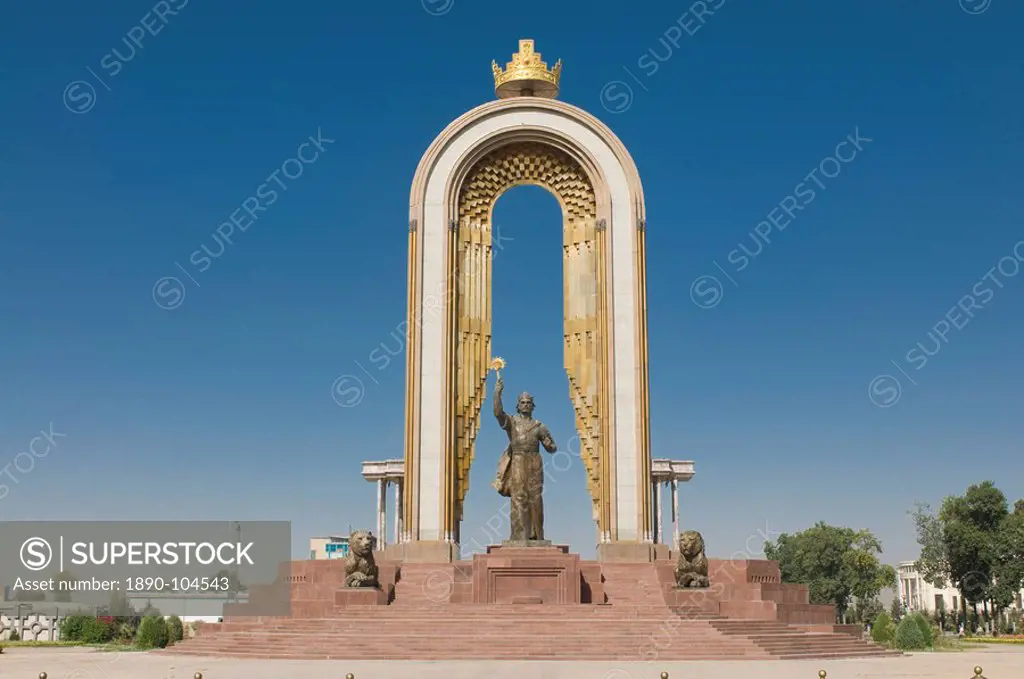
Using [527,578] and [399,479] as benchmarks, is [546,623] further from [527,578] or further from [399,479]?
[399,479]

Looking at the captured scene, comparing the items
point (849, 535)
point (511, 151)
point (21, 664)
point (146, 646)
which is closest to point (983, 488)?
point (849, 535)

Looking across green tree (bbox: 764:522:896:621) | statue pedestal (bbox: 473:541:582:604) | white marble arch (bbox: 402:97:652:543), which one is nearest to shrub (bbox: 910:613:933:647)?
white marble arch (bbox: 402:97:652:543)

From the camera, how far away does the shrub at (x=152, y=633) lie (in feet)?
80.7

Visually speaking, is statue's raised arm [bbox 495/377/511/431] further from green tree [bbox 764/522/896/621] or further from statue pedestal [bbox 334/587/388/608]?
green tree [bbox 764/522/896/621]

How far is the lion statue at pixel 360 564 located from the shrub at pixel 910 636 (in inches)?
502

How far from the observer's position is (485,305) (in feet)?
96.9

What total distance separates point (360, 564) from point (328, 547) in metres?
57.9

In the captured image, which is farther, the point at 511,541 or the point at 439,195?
the point at 439,195

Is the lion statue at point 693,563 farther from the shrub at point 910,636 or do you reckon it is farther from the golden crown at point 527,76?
the golden crown at point 527,76

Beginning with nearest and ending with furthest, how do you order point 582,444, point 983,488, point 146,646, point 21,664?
point 21,664 → point 146,646 → point 582,444 → point 983,488

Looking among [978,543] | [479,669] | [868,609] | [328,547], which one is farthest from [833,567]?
[479,669]

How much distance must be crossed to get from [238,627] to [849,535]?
2130 inches

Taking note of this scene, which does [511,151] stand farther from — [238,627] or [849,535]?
[849,535]

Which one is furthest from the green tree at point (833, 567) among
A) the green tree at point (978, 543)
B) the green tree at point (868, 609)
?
the green tree at point (978, 543)
